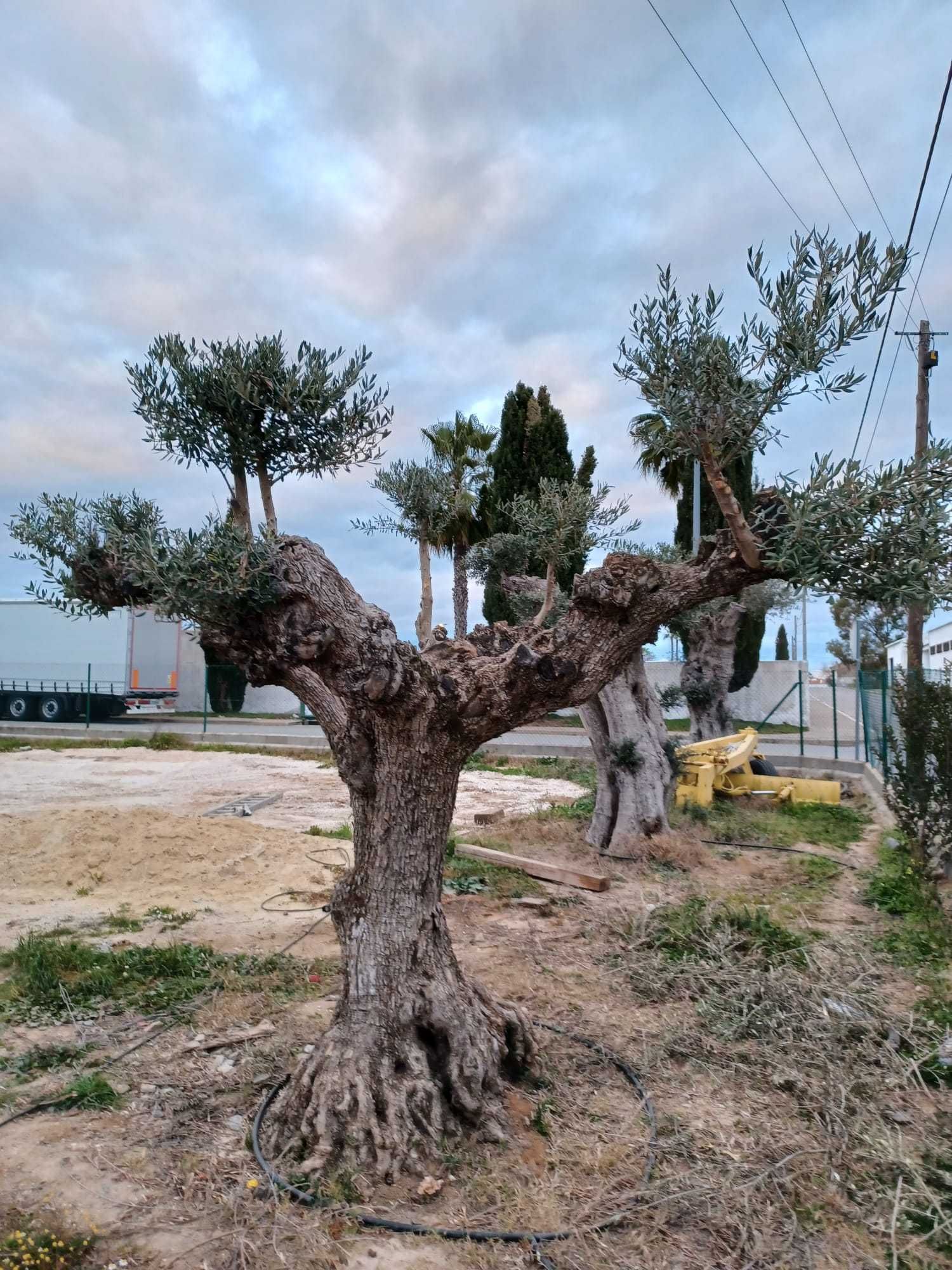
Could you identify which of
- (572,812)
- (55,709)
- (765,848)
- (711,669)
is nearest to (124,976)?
(765,848)

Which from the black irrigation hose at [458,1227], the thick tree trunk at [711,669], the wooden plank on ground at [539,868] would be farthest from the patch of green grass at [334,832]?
the black irrigation hose at [458,1227]

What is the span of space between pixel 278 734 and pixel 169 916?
16105mm

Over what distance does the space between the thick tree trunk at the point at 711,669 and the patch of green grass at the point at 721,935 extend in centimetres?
841

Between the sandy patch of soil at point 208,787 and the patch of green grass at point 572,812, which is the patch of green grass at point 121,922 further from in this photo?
the patch of green grass at point 572,812

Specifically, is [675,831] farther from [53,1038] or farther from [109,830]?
[53,1038]

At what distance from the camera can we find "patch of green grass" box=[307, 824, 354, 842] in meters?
11.0

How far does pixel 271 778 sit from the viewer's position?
56.2 ft

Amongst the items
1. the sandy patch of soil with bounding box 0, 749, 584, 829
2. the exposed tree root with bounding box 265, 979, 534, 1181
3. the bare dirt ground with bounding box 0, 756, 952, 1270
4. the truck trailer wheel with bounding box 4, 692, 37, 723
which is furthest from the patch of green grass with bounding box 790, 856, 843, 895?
the truck trailer wheel with bounding box 4, 692, 37, 723

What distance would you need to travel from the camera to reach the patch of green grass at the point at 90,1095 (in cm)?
405

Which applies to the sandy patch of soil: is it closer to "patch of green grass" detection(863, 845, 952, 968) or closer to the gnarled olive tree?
"patch of green grass" detection(863, 845, 952, 968)

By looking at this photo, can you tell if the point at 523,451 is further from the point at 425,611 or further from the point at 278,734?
the point at 425,611

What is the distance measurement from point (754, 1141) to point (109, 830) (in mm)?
7824

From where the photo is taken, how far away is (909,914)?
7273 millimetres

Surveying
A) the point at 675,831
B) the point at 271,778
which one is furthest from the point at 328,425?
the point at 271,778
